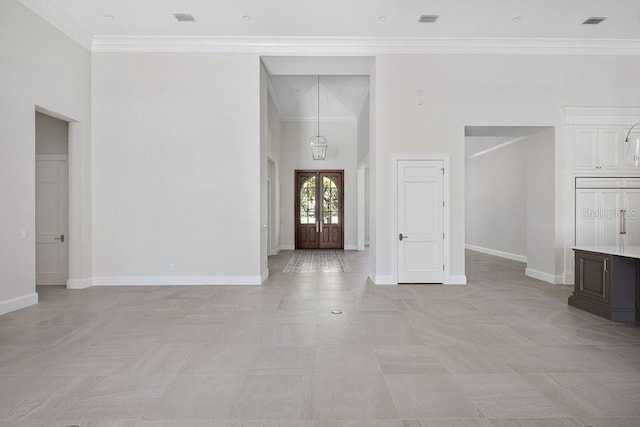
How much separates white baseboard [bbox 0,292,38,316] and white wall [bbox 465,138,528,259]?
1050 centimetres

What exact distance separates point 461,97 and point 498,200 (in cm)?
536

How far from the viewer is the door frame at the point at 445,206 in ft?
22.6

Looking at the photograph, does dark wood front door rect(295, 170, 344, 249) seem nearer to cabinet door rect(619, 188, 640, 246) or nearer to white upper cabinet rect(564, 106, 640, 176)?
white upper cabinet rect(564, 106, 640, 176)

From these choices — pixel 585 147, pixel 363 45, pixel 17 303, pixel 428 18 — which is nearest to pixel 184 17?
pixel 363 45

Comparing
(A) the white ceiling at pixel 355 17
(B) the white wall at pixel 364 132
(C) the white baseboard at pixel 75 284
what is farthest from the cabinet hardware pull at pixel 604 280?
(C) the white baseboard at pixel 75 284

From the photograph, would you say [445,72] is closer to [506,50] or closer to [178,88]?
[506,50]

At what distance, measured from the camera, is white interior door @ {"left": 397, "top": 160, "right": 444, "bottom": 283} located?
6895 millimetres

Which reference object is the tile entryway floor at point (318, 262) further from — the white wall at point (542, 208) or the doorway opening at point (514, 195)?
the doorway opening at point (514, 195)

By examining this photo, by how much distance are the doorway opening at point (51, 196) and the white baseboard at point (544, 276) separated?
8927 millimetres

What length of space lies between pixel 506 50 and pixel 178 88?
605cm

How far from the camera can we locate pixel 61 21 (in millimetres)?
5988

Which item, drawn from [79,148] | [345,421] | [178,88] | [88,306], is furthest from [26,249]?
[345,421]

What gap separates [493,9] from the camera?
5801 millimetres

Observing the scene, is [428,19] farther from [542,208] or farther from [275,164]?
[275,164]
